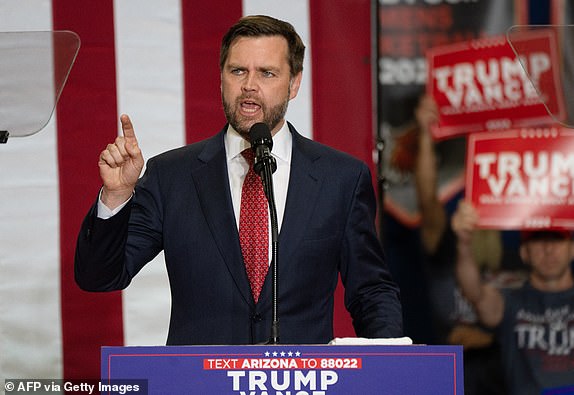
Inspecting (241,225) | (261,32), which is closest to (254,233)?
(241,225)

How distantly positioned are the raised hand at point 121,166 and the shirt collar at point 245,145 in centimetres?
33

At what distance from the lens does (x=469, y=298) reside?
8.64 feet

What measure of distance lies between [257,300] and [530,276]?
3.75ft

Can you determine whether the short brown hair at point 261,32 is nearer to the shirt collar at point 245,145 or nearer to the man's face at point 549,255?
the shirt collar at point 245,145

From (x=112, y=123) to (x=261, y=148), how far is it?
1243 millimetres

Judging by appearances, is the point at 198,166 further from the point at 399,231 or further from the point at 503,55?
the point at 503,55

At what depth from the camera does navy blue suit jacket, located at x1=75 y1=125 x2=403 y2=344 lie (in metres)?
1.77

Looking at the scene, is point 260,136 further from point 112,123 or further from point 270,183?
point 112,123

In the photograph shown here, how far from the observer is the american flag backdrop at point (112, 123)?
8.62ft

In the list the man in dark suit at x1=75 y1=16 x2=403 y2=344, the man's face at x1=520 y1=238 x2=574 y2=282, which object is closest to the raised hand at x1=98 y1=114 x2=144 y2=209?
the man in dark suit at x1=75 y1=16 x2=403 y2=344

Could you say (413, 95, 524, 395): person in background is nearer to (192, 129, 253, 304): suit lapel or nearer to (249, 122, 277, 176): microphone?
(192, 129, 253, 304): suit lapel

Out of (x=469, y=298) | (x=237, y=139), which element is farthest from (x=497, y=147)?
(x=237, y=139)

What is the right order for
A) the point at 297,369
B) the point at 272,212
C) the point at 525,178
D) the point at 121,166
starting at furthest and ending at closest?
the point at 525,178
the point at 121,166
the point at 272,212
the point at 297,369

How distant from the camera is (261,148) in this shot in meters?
1.49
